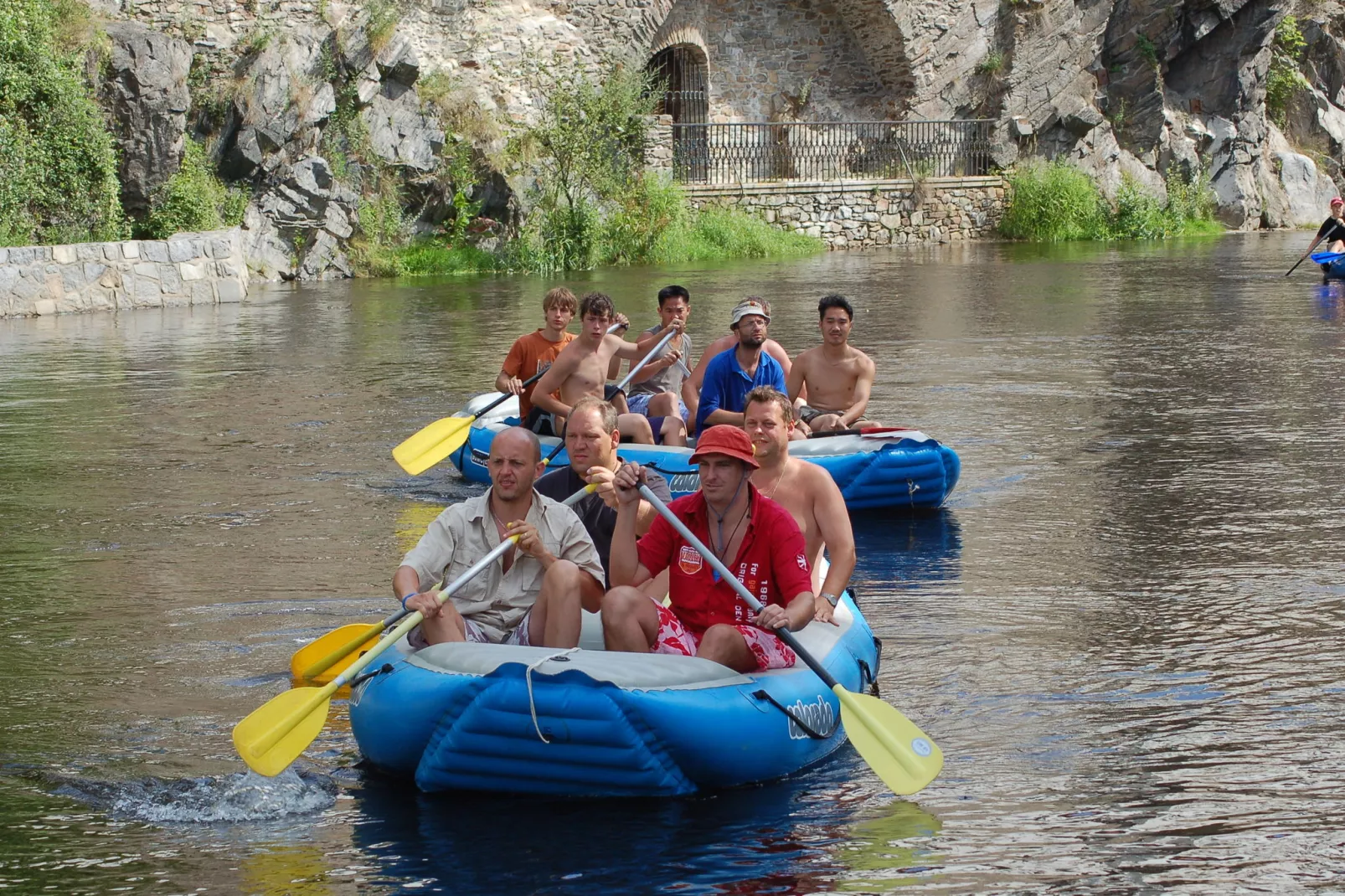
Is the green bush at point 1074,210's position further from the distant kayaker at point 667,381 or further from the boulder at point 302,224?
the distant kayaker at point 667,381

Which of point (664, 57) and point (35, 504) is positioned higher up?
point (664, 57)

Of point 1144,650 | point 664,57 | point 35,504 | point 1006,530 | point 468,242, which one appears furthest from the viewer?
point 664,57

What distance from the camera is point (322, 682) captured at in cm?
519

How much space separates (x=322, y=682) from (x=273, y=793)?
2.27 feet

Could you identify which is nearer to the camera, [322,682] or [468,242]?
[322,682]

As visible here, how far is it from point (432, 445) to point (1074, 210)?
24.3m

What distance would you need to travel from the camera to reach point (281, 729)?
4.51 metres

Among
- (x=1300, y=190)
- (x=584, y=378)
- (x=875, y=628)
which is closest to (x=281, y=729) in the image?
(x=875, y=628)

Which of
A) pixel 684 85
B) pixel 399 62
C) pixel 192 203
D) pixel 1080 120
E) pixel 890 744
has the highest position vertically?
pixel 684 85

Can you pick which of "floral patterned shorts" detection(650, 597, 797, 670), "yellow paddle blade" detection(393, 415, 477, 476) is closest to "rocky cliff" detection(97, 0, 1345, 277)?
"yellow paddle blade" detection(393, 415, 477, 476)

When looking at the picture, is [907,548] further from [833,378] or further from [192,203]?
[192,203]

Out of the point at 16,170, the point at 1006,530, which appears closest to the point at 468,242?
the point at 16,170

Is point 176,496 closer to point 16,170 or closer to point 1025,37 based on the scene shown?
point 16,170

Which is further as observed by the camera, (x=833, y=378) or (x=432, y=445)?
(x=432, y=445)
